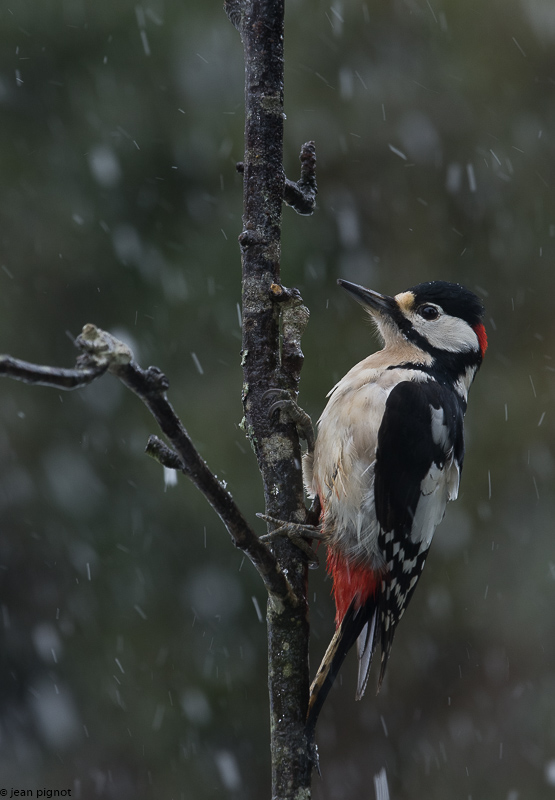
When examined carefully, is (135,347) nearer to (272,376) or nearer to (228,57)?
(228,57)

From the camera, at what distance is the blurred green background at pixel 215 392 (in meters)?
4.32

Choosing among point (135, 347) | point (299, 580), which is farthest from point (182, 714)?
point (299, 580)

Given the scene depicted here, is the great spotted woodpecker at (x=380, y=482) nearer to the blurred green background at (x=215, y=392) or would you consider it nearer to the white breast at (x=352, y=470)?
the white breast at (x=352, y=470)

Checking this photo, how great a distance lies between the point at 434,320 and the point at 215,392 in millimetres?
1700

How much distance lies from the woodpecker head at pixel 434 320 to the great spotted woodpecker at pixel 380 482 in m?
0.12

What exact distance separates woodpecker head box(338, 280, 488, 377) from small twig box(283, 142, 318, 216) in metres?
0.77

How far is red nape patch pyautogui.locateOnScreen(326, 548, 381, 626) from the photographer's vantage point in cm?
229

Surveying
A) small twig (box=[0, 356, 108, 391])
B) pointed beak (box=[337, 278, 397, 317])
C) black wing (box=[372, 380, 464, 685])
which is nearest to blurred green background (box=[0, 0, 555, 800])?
pointed beak (box=[337, 278, 397, 317])

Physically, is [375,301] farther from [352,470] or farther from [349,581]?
[349,581]

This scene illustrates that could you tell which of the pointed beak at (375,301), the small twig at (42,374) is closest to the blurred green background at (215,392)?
the pointed beak at (375,301)

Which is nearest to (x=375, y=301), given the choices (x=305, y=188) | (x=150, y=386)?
(x=305, y=188)

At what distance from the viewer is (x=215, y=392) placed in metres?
4.17

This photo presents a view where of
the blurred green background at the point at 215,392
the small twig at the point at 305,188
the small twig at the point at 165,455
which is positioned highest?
the small twig at the point at 305,188

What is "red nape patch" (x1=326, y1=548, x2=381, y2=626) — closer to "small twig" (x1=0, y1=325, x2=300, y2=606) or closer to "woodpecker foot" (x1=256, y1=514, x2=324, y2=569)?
"woodpecker foot" (x1=256, y1=514, x2=324, y2=569)
